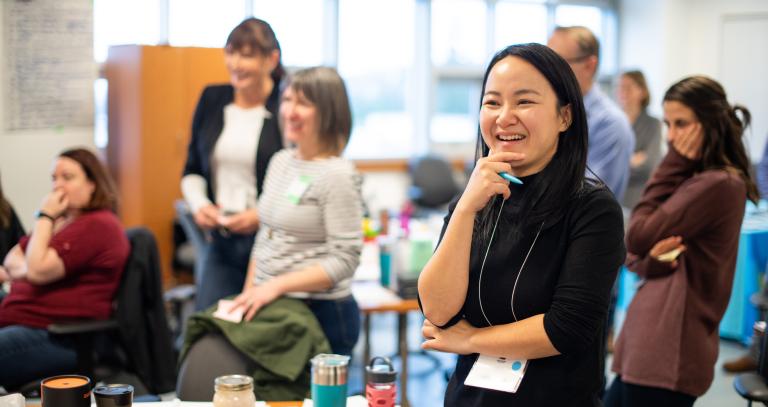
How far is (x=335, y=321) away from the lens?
98.1 inches

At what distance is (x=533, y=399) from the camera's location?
151 centimetres

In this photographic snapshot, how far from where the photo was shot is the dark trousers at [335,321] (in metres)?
2.49

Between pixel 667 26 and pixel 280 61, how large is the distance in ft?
20.0

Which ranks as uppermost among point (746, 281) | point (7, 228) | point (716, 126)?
point (716, 126)

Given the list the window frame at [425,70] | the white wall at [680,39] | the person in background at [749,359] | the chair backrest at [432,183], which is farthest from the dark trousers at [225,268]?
the white wall at [680,39]

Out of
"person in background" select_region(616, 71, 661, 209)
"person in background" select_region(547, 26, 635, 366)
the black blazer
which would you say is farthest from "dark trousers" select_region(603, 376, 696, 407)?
"person in background" select_region(616, 71, 661, 209)

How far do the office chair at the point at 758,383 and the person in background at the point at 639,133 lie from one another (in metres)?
2.53

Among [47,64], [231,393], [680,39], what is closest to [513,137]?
[231,393]

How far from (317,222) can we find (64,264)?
1.05 meters

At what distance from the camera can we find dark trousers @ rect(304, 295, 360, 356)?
2.49 m

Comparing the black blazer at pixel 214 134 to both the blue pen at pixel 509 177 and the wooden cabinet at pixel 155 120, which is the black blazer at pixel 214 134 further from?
the wooden cabinet at pixel 155 120

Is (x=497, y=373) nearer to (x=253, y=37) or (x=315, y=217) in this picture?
(x=315, y=217)

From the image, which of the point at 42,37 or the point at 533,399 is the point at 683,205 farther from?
the point at 42,37

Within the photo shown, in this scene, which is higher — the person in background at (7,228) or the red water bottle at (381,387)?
the person in background at (7,228)
